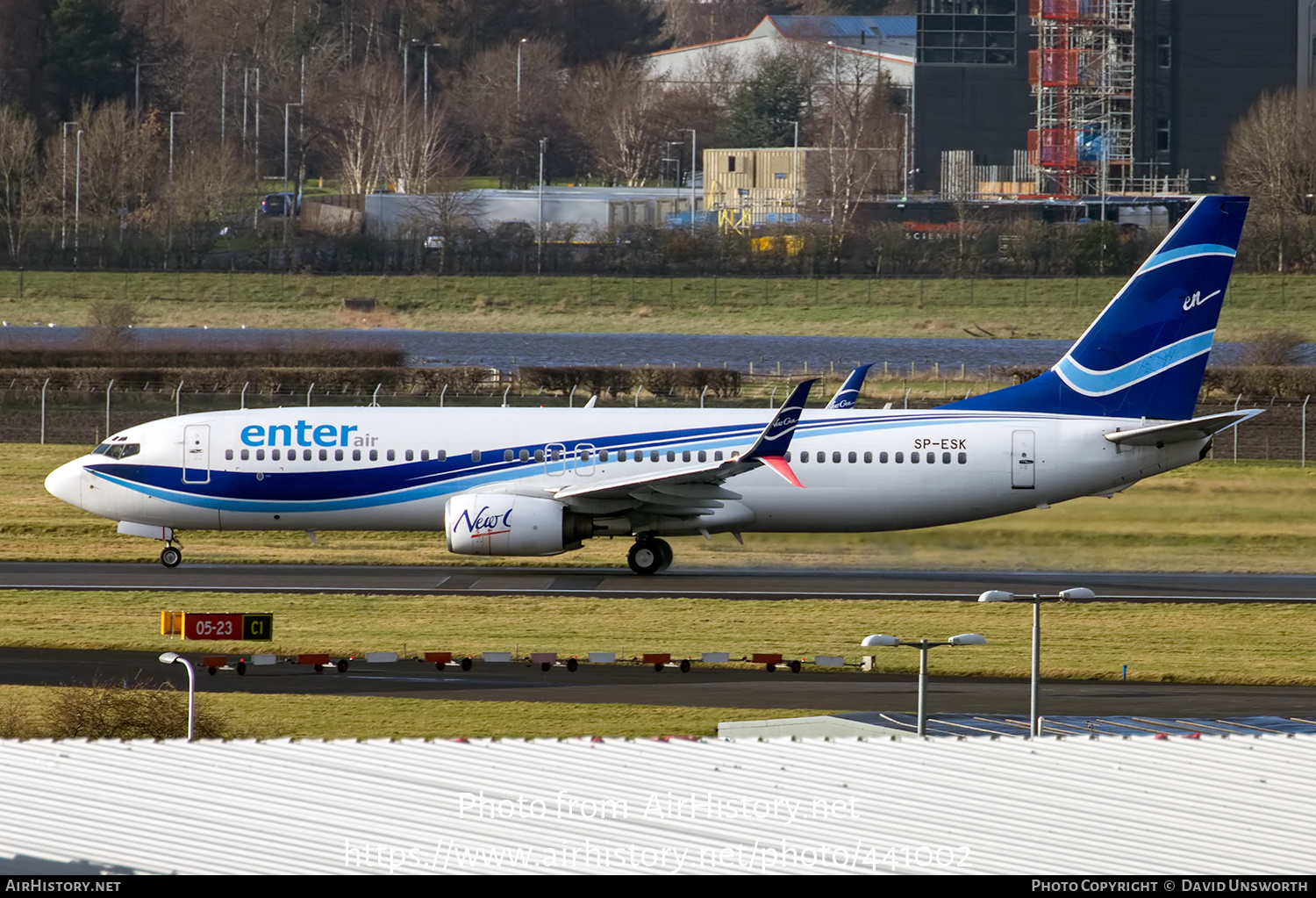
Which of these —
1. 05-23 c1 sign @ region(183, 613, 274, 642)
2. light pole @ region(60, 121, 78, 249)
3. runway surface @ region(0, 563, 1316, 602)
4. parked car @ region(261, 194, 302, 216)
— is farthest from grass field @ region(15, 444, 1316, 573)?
parked car @ region(261, 194, 302, 216)

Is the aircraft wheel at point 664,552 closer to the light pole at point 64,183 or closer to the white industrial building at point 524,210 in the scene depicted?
the white industrial building at point 524,210

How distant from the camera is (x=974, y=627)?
37.9 meters

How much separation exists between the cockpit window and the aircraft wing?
10.6 metres

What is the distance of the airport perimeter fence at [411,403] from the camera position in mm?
65750

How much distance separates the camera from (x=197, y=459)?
4475 centimetres

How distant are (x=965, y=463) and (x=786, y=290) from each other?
8319 centimetres

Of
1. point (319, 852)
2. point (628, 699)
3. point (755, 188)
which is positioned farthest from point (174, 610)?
point (755, 188)

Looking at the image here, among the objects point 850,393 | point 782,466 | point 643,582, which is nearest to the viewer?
point 782,466

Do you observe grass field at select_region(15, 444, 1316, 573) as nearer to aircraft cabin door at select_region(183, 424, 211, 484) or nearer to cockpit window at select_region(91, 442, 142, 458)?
cockpit window at select_region(91, 442, 142, 458)

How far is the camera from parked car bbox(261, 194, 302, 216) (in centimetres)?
16000

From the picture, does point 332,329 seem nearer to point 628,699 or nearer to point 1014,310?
point 1014,310

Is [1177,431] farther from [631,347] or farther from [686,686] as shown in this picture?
[631,347]

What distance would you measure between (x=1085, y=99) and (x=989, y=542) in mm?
Result: 116377

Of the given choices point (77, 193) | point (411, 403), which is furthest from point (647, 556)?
point (77, 193)
